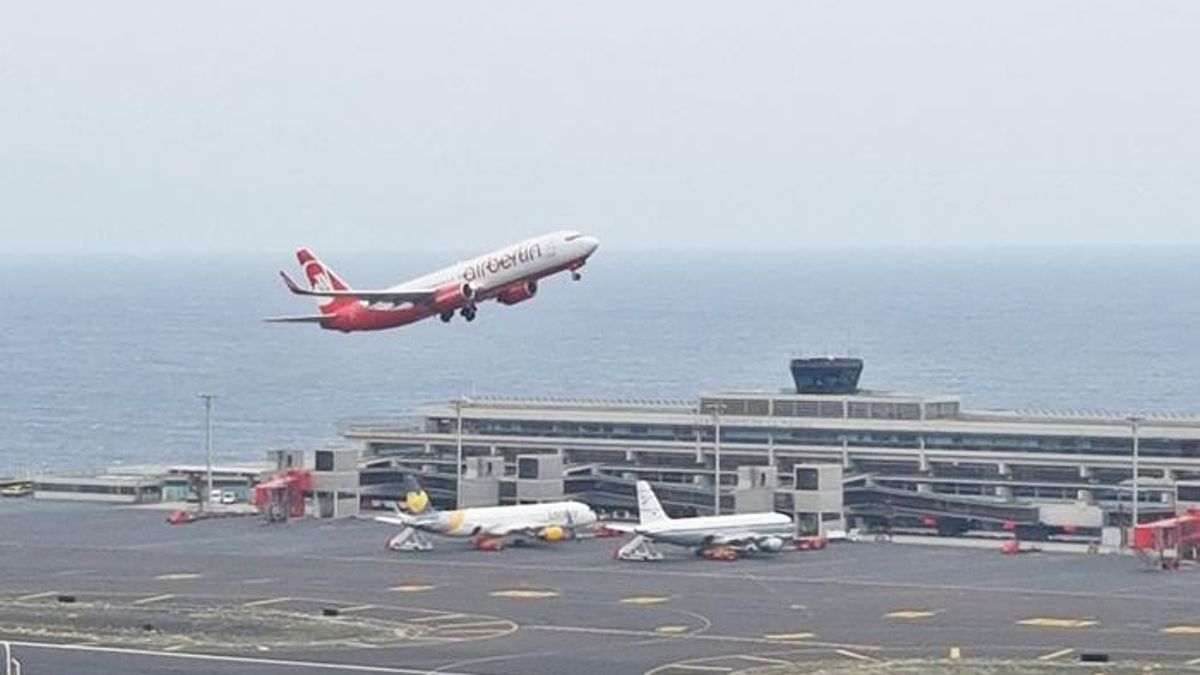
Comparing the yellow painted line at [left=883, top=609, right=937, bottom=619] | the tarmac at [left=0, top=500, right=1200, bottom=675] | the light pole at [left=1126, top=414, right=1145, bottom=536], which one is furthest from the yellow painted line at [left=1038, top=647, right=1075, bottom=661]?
the light pole at [left=1126, top=414, right=1145, bottom=536]

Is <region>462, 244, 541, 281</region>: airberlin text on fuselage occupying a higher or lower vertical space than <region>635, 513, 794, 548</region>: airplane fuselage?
higher

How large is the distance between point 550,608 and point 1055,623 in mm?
26287

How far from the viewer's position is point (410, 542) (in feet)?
617

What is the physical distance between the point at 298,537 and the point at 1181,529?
193 feet

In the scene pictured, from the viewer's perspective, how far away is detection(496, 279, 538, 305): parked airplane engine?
128750mm

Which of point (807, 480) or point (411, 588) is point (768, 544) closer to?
point (807, 480)

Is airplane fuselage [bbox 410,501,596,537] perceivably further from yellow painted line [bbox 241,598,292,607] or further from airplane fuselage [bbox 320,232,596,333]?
airplane fuselage [bbox 320,232,596,333]

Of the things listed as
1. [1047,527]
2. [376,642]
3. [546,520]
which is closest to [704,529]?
[546,520]

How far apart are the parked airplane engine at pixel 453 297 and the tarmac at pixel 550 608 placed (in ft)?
52.2

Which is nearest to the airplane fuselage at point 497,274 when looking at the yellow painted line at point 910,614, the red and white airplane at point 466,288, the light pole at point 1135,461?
the red and white airplane at point 466,288

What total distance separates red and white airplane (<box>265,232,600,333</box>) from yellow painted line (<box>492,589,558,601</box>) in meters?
30.5

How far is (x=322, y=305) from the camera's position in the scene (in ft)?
470

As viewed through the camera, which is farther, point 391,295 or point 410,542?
point 410,542

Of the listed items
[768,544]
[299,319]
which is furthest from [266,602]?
[768,544]
